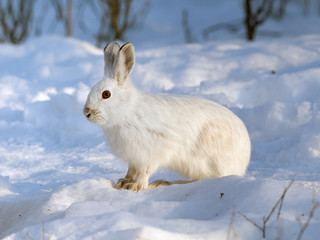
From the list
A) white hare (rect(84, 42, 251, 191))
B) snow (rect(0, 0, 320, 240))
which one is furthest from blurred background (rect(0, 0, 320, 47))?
white hare (rect(84, 42, 251, 191))

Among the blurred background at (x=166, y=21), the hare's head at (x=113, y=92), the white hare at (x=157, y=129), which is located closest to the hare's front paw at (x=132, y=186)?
the white hare at (x=157, y=129)

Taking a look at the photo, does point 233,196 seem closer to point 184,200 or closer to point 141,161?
point 184,200

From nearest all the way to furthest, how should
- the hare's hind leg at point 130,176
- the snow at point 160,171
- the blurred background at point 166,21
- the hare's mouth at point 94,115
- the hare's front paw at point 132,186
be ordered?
the snow at point 160,171 → the hare's mouth at point 94,115 → the hare's front paw at point 132,186 → the hare's hind leg at point 130,176 → the blurred background at point 166,21

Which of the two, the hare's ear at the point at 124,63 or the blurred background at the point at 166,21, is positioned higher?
the hare's ear at the point at 124,63

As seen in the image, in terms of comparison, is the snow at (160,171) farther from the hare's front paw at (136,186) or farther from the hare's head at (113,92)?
the hare's head at (113,92)

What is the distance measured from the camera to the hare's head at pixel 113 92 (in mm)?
2836

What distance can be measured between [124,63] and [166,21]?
25.3ft

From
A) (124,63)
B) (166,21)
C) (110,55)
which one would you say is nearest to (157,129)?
(124,63)

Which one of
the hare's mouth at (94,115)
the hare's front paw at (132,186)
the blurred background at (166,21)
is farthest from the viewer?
the blurred background at (166,21)

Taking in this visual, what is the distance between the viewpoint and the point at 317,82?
457cm

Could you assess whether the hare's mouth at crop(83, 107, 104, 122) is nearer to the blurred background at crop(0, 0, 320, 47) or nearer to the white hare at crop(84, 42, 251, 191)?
the white hare at crop(84, 42, 251, 191)

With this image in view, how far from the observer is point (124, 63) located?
2.93m

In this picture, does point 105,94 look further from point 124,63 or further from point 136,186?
point 136,186

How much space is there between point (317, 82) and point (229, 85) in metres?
0.87
